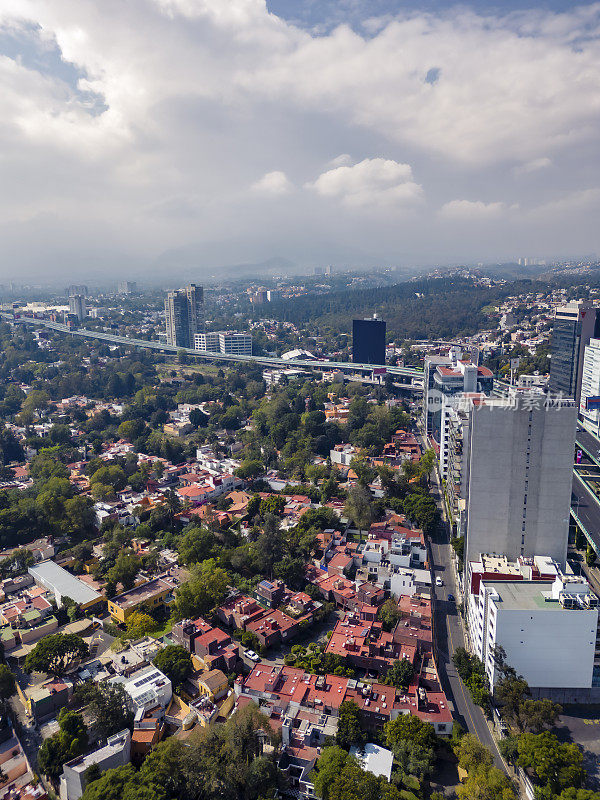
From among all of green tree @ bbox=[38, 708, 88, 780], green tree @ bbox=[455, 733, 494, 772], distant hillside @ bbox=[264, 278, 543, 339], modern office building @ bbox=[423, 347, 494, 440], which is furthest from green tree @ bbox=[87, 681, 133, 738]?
distant hillside @ bbox=[264, 278, 543, 339]

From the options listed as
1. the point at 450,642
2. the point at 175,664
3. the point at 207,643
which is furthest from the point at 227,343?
the point at 175,664

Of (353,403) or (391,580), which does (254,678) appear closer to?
(391,580)

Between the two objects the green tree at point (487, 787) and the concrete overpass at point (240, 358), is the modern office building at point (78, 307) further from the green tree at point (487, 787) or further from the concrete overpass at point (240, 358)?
the green tree at point (487, 787)

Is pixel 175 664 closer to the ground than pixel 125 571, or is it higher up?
closer to the ground

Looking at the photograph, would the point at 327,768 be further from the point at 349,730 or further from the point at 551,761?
the point at 551,761

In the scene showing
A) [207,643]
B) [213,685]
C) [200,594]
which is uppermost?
[200,594]

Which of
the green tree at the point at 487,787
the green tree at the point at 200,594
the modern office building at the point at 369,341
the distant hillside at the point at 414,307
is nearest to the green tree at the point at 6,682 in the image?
the green tree at the point at 200,594

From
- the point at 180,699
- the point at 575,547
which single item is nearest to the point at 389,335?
the point at 575,547
